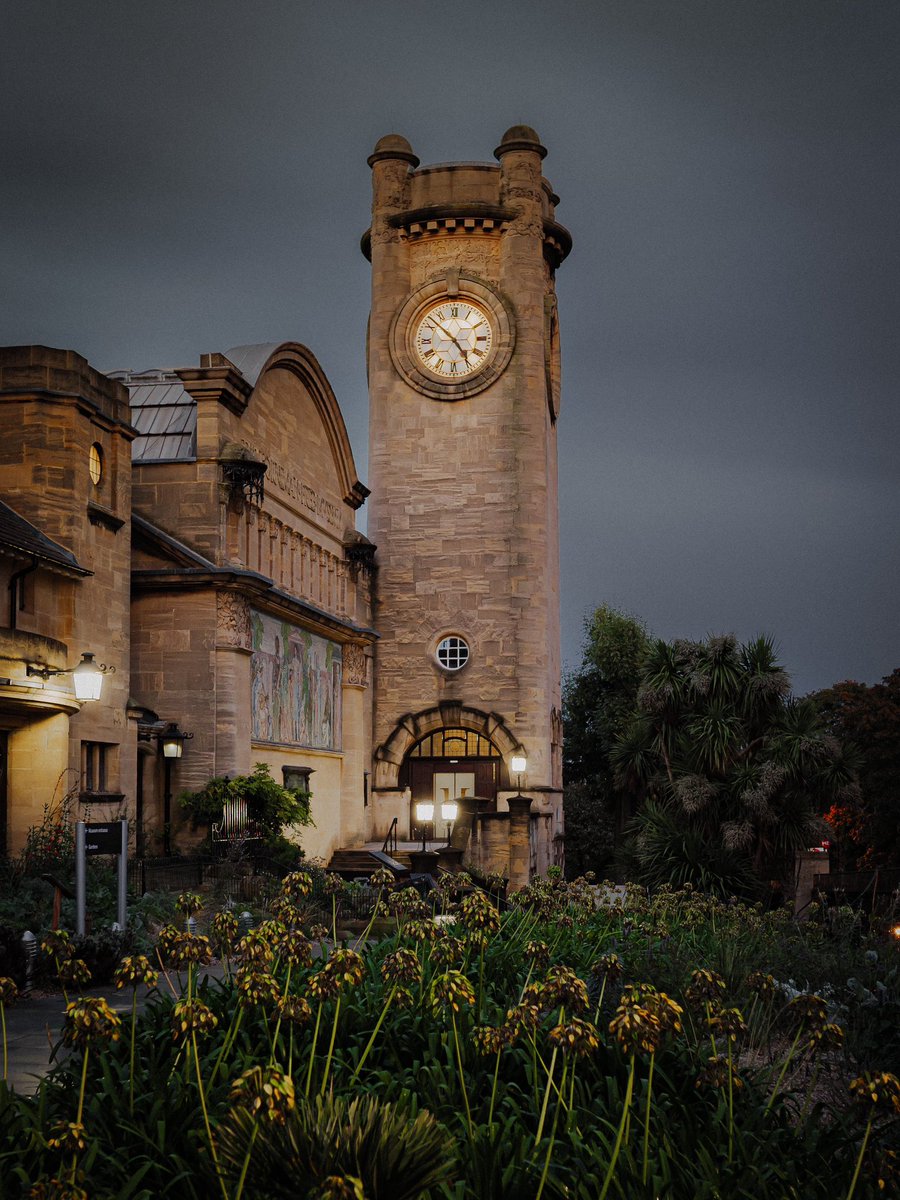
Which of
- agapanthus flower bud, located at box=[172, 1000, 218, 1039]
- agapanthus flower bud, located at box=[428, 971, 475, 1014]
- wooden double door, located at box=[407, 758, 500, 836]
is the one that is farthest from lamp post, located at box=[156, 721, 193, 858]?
agapanthus flower bud, located at box=[172, 1000, 218, 1039]

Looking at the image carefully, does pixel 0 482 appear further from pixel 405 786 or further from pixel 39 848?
pixel 405 786

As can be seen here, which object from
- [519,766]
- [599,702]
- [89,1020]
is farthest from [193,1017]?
[599,702]

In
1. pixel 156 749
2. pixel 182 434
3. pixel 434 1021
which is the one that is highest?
pixel 182 434

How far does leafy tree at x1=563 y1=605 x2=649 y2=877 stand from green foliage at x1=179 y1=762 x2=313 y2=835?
22.0 meters

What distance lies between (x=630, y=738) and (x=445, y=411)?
12.0 meters

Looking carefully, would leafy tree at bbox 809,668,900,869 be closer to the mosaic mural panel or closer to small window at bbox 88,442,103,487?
the mosaic mural panel

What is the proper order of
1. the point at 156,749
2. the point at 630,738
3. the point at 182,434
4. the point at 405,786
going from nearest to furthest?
1. the point at 156,749
2. the point at 182,434
3. the point at 630,738
4. the point at 405,786

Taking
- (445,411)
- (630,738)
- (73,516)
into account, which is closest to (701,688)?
(630,738)

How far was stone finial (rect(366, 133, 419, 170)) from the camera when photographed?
40750mm

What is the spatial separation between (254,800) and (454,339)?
18571 millimetres

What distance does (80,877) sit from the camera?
1263 centimetres

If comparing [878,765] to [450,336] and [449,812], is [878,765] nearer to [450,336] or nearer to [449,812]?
[449,812]

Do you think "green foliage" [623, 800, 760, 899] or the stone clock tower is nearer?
"green foliage" [623, 800, 760, 899]

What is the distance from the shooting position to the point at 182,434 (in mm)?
28453
